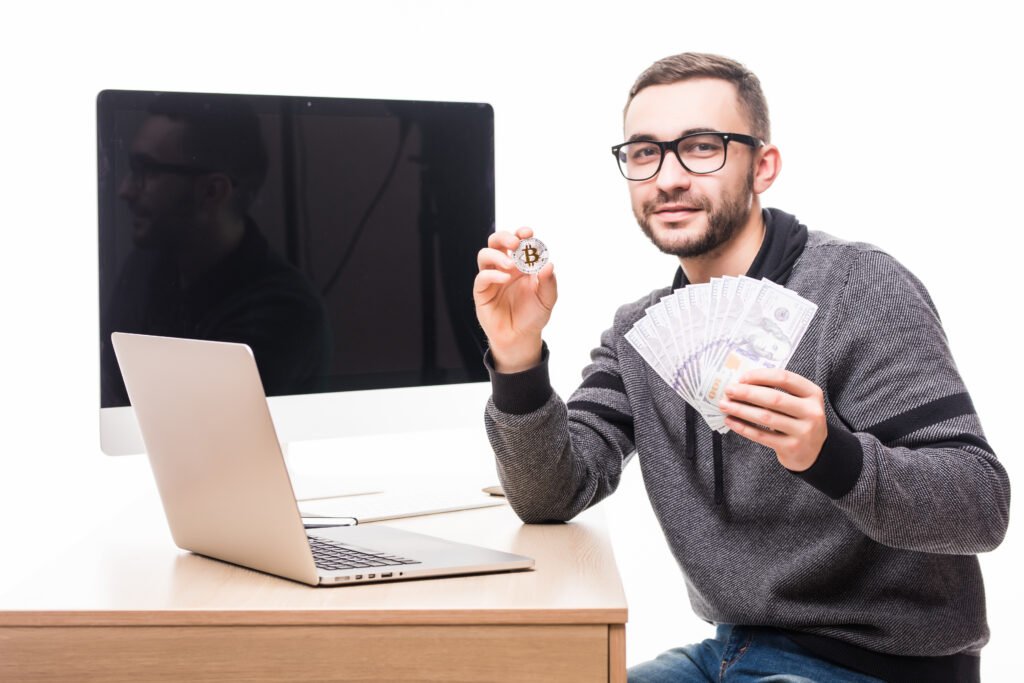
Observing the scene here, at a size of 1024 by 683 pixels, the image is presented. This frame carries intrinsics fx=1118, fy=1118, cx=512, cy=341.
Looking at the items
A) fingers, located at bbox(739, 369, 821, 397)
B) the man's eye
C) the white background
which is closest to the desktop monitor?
the man's eye

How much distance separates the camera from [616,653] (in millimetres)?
1131

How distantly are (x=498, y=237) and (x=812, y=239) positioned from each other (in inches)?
21.0

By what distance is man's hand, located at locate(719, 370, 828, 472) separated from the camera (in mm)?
1284

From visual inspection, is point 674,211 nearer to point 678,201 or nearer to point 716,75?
point 678,201

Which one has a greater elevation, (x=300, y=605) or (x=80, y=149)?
(x=80, y=149)

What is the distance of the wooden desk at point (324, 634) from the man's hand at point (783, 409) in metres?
0.25

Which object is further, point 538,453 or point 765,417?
point 538,453

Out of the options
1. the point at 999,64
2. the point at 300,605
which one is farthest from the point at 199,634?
the point at 999,64

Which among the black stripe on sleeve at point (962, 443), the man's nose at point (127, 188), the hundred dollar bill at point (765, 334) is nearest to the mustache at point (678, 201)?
the hundred dollar bill at point (765, 334)

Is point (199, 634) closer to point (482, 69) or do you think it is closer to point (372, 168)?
point (372, 168)

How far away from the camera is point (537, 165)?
2.99m

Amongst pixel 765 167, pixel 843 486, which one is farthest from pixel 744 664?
pixel 765 167

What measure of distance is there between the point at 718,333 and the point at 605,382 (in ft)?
1.55

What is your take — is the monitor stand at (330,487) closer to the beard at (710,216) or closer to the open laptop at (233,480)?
the open laptop at (233,480)
